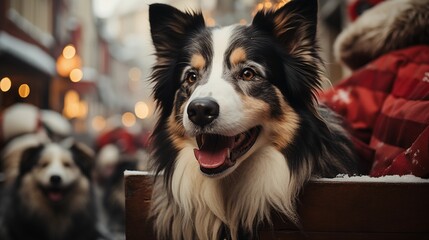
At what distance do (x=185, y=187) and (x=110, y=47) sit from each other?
24.6 meters

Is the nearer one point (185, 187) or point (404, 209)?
point (404, 209)

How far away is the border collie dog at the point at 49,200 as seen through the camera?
3.80 meters

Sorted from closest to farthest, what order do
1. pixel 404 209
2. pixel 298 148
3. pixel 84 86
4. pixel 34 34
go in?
pixel 404 209
pixel 298 148
pixel 34 34
pixel 84 86

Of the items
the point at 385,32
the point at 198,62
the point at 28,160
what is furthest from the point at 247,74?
the point at 28,160

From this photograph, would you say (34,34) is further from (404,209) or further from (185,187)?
(404,209)

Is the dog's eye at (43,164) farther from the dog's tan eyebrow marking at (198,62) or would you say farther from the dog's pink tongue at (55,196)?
the dog's tan eyebrow marking at (198,62)

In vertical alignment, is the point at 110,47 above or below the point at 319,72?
above

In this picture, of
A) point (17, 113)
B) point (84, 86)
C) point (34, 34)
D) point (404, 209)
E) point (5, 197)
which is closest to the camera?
point (404, 209)

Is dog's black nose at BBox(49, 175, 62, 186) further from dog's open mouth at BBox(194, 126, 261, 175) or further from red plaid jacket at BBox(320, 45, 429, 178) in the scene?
dog's open mouth at BBox(194, 126, 261, 175)

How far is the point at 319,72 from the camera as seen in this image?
2.00m

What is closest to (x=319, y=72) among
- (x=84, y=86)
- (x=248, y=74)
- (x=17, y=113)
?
(x=248, y=74)

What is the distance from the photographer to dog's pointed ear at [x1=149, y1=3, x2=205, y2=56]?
210cm

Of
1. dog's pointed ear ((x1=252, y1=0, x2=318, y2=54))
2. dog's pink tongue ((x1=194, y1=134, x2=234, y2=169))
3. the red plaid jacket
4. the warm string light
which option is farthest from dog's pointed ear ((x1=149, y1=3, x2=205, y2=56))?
the warm string light

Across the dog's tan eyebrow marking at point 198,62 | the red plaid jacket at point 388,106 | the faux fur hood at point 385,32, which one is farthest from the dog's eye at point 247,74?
the faux fur hood at point 385,32
